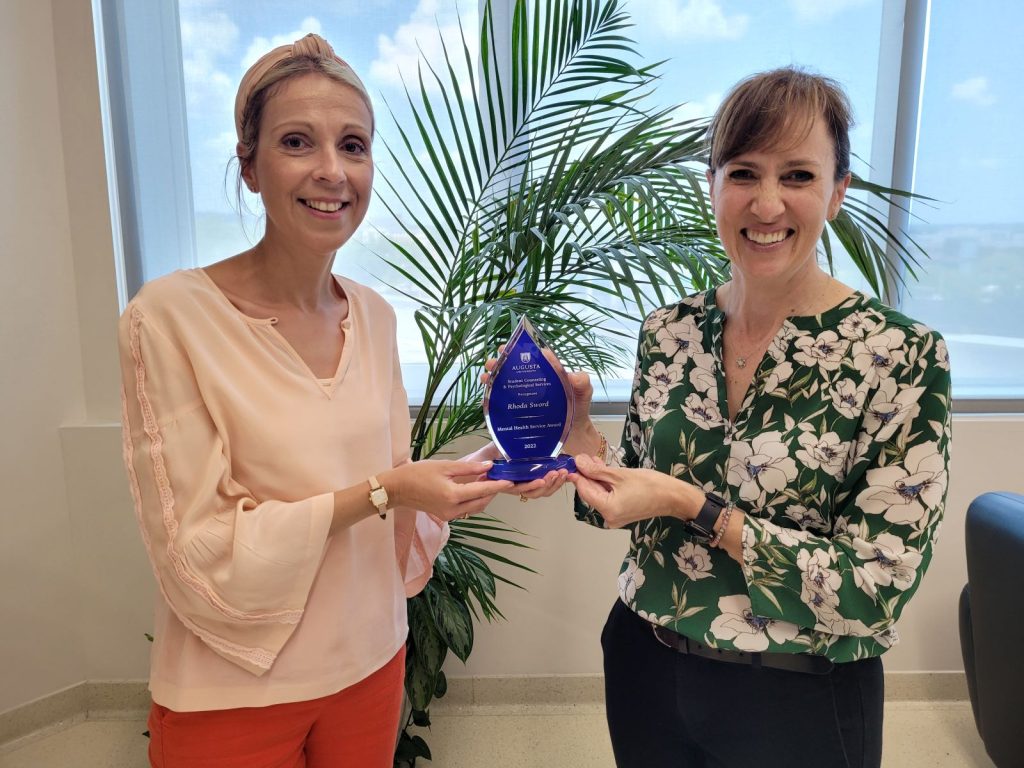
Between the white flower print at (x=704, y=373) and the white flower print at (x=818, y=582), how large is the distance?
0.25 m

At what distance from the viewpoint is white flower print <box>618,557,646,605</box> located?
1.02m

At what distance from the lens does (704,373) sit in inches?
39.6

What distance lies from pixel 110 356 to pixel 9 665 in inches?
37.7

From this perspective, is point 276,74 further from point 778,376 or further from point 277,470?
point 778,376

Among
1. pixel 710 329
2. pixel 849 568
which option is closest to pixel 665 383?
pixel 710 329

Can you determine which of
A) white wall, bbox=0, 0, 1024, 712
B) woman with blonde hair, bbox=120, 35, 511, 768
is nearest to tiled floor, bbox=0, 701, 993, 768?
white wall, bbox=0, 0, 1024, 712

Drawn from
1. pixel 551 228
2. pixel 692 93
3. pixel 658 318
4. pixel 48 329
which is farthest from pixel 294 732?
pixel 692 93

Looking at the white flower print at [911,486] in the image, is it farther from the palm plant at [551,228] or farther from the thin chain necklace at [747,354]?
the palm plant at [551,228]

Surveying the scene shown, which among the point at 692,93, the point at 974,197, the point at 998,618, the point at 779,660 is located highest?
the point at 692,93

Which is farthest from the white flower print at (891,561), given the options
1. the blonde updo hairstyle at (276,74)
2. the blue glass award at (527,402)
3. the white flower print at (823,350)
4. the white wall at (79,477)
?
the white wall at (79,477)

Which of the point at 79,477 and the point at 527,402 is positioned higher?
the point at 527,402

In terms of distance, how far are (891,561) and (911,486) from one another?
0.31 feet

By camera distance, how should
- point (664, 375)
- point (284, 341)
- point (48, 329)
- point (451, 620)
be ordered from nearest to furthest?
point (284, 341), point (664, 375), point (451, 620), point (48, 329)

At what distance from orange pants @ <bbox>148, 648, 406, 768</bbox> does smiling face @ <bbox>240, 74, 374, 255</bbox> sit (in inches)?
25.6
